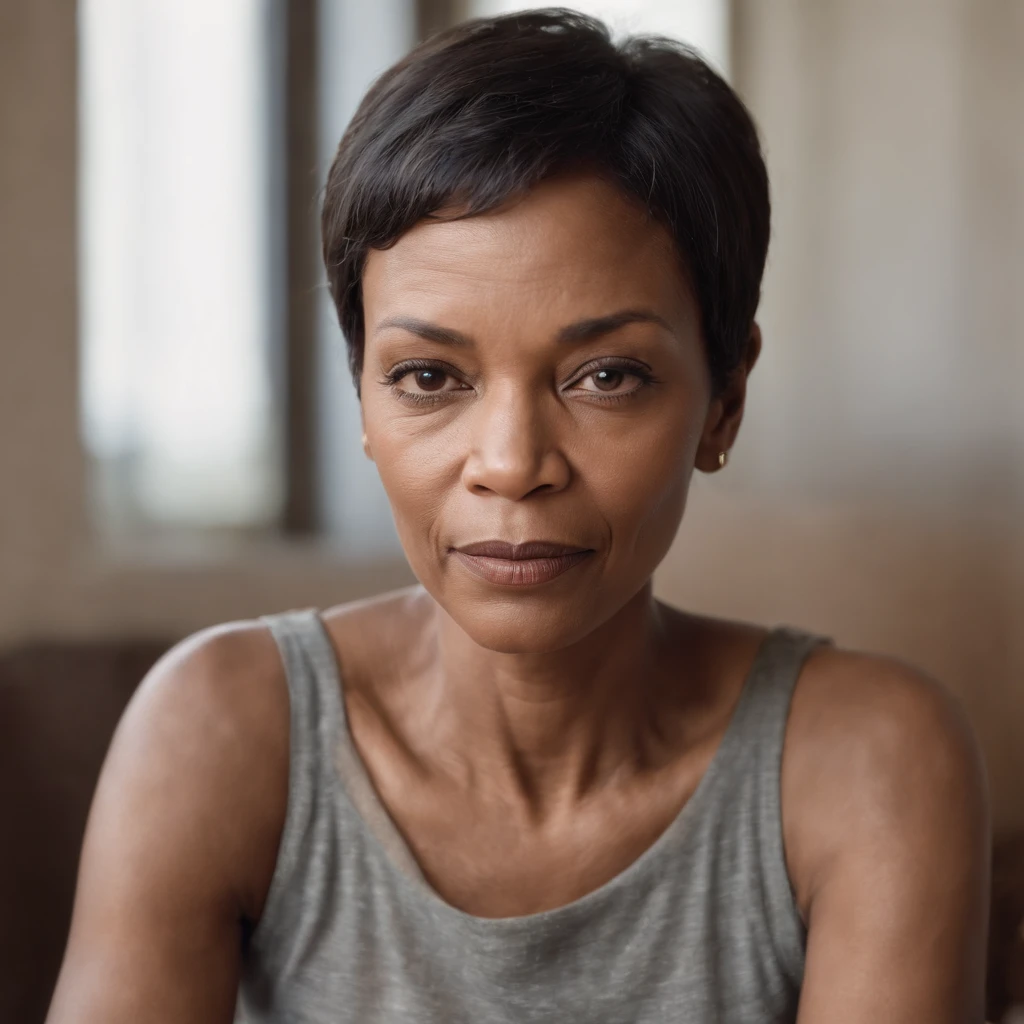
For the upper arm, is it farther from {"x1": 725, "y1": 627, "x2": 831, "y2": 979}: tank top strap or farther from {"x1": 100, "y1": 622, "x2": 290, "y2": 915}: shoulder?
{"x1": 100, "y1": 622, "x2": 290, "y2": 915}: shoulder

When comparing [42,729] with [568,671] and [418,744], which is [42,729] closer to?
[418,744]

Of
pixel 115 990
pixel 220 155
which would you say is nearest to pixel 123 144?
pixel 220 155

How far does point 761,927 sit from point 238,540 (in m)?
1.26

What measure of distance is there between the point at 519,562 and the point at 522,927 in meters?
0.33

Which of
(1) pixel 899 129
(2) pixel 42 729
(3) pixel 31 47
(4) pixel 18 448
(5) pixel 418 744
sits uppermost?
(3) pixel 31 47

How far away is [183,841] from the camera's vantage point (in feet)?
3.51

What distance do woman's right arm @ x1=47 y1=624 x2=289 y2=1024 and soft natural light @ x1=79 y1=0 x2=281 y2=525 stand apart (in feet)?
3.29

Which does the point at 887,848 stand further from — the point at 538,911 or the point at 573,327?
the point at 573,327

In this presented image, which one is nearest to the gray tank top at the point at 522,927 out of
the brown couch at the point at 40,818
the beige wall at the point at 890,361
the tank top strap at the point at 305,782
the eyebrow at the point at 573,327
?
the tank top strap at the point at 305,782

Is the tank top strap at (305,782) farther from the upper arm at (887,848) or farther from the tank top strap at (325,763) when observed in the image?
the upper arm at (887,848)

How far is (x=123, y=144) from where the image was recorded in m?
2.06


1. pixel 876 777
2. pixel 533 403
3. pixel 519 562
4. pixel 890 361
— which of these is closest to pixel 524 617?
pixel 519 562

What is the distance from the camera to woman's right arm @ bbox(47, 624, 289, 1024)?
3.37 ft

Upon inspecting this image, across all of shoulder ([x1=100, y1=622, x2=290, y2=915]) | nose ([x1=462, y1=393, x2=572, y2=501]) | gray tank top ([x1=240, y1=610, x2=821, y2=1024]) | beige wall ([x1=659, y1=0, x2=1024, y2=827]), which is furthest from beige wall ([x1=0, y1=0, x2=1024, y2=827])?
nose ([x1=462, y1=393, x2=572, y2=501])
